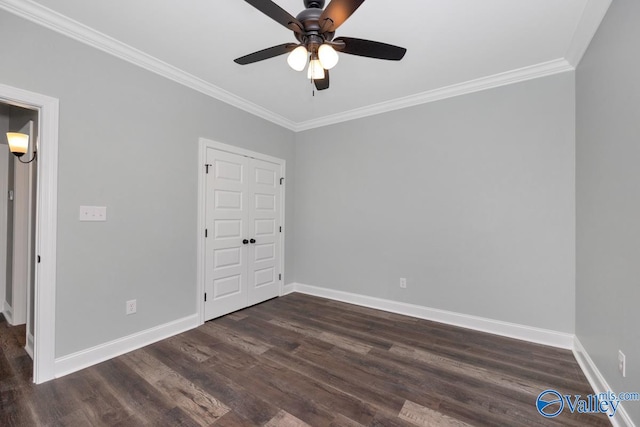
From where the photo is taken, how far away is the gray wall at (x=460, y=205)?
8.55 feet

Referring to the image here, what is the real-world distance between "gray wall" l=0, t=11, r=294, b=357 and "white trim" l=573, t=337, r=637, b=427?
3.51 m

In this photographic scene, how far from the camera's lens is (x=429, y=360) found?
2334 mm

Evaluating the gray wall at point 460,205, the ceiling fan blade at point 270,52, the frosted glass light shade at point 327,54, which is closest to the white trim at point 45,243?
the ceiling fan blade at point 270,52

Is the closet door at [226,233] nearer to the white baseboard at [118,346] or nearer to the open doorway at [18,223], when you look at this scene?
the white baseboard at [118,346]

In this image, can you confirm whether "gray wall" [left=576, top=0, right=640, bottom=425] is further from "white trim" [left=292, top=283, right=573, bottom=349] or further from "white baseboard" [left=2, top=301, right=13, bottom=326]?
"white baseboard" [left=2, top=301, right=13, bottom=326]

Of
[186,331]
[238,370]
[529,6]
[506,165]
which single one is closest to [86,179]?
[186,331]

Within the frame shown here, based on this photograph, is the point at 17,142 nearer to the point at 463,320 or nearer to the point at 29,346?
the point at 29,346

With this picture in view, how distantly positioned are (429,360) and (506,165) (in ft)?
7.02

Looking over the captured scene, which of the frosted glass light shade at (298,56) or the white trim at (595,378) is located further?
the frosted glass light shade at (298,56)

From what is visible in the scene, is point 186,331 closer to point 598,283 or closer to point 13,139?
point 13,139

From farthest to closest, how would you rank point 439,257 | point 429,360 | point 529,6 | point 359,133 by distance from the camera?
1. point 359,133
2. point 439,257
3. point 429,360
4. point 529,6

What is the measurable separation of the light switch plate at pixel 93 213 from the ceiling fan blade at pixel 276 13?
6.85 feet

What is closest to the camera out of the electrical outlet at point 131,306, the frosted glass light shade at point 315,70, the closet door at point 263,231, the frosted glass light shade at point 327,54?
the frosted glass light shade at point 327,54

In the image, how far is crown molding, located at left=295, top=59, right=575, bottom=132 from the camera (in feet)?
8.50
